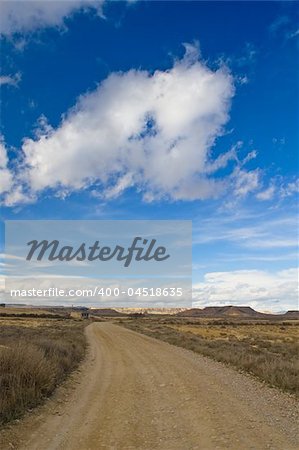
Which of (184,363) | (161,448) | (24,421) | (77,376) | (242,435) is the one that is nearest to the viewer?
(161,448)

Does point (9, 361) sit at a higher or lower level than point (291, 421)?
higher

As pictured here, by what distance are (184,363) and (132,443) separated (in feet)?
37.8

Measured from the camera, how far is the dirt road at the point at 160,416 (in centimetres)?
716

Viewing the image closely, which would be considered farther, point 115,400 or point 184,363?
point 184,363

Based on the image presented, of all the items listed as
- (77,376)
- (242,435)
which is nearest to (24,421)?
(242,435)

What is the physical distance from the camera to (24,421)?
8320mm

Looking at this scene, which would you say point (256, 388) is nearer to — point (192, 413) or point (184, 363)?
point (192, 413)

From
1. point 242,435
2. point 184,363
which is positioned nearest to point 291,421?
point 242,435

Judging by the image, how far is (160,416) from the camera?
896 centimetres

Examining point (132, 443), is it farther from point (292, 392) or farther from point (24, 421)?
point (292, 392)

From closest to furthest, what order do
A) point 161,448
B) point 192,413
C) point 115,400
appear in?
1. point 161,448
2. point 192,413
3. point 115,400

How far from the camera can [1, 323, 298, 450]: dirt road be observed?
7164mm

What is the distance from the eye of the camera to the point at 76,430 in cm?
783

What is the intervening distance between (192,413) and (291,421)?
A: 209 centimetres
